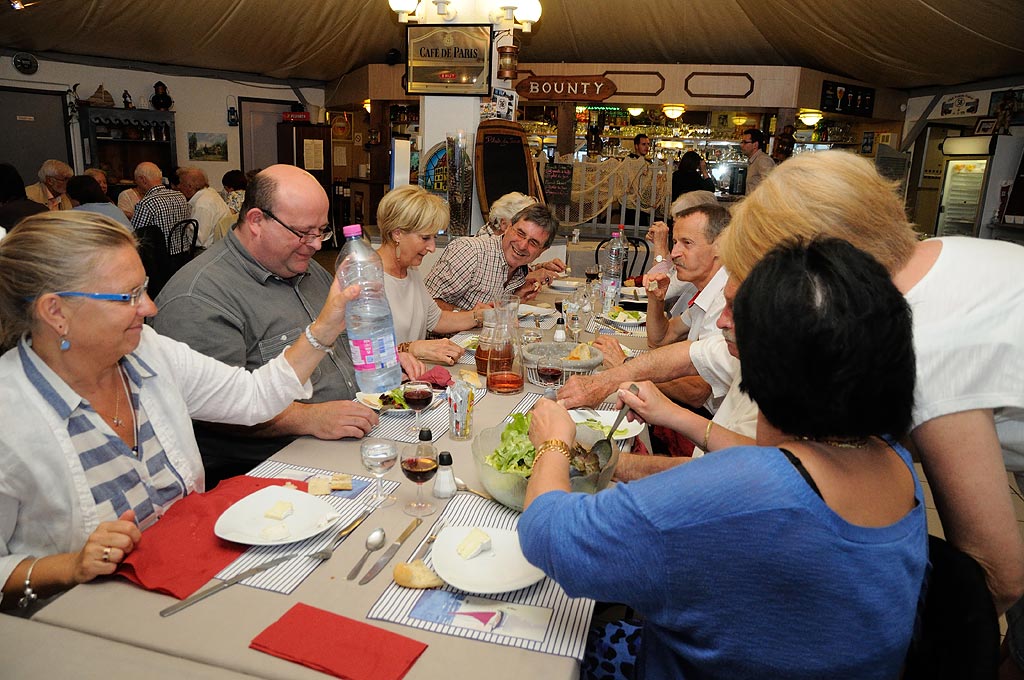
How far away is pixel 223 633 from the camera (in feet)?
3.74

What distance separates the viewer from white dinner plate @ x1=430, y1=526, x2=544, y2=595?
1264 mm

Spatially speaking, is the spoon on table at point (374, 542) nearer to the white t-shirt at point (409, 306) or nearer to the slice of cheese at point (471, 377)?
the slice of cheese at point (471, 377)

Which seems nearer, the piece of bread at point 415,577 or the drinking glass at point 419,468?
the piece of bread at point 415,577

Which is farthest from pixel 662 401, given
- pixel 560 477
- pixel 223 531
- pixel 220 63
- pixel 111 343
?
pixel 220 63

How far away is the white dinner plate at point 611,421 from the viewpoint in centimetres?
211

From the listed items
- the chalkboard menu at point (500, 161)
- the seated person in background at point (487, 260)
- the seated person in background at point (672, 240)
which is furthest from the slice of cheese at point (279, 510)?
the chalkboard menu at point (500, 161)

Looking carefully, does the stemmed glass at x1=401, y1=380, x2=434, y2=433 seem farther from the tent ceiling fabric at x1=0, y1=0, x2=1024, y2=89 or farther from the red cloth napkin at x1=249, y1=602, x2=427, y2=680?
the tent ceiling fabric at x1=0, y1=0, x2=1024, y2=89

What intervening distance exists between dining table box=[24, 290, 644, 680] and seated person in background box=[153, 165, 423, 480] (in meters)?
0.73

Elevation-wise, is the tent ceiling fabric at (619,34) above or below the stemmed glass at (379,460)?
above

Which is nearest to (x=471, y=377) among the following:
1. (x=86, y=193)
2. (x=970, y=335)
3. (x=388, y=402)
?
(x=388, y=402)

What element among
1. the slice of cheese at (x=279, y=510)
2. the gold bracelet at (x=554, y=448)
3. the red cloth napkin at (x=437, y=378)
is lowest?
the slice of cheese at (x=279, y=510)

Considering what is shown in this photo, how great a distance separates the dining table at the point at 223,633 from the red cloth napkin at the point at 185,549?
29mm

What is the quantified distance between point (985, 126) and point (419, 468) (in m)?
12.3

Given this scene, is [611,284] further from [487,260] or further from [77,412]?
[77,412]
